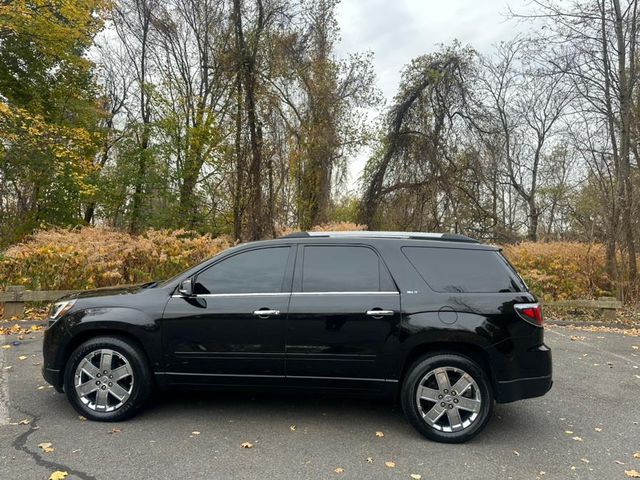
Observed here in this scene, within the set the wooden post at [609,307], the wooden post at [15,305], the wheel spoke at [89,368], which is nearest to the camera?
the wheel spoke at [89,368]

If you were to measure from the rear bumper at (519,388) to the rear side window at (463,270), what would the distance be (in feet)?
2.59

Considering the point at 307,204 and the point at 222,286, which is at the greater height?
the point at 307,204

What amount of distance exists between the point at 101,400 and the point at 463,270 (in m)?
3.55

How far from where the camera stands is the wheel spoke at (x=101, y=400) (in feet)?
13.8

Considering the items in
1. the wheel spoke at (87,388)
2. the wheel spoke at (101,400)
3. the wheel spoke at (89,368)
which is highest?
the wheel spoke at (89,368)

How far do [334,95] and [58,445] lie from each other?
64.4 feet

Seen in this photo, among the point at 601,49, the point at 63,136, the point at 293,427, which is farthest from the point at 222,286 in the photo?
the point at 63,136

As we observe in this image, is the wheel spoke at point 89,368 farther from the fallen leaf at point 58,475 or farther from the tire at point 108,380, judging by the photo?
the fallen leaf at point 58,475

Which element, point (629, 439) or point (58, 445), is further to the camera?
point (629, 439)

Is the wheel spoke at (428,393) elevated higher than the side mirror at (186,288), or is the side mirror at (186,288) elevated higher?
the side mirror at (186,288)

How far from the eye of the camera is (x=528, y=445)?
3939 millimetres

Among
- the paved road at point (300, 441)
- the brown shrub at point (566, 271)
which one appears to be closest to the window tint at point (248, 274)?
the paved road at point (300, 441)

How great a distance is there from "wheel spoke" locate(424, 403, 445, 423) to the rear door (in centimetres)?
47

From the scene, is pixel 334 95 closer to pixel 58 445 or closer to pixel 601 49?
pixel 601 49
